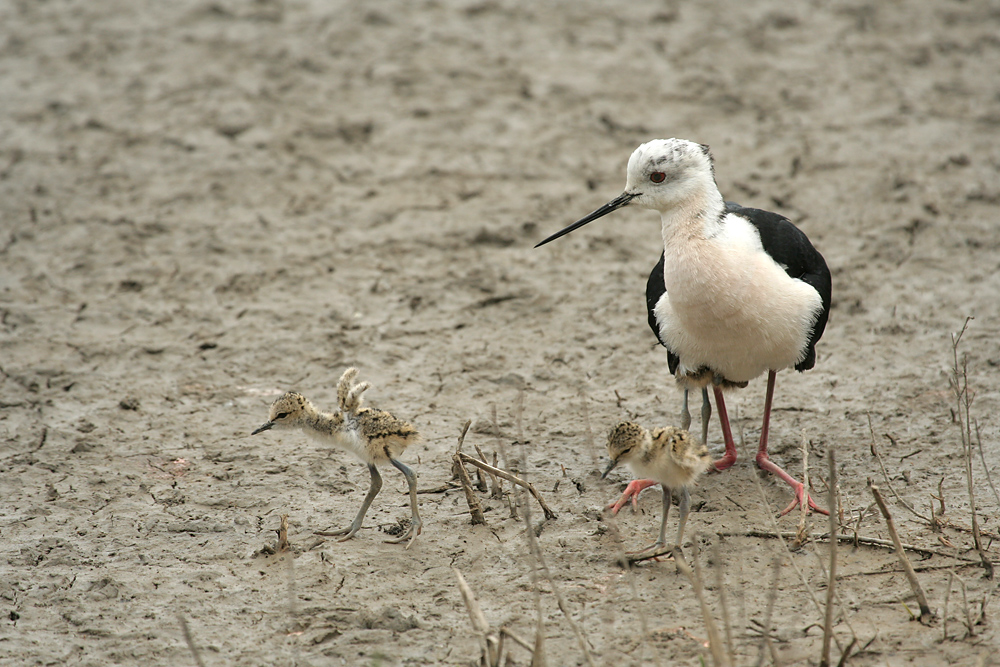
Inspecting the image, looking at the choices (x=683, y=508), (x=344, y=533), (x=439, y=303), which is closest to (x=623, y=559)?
(x=683, y=508)

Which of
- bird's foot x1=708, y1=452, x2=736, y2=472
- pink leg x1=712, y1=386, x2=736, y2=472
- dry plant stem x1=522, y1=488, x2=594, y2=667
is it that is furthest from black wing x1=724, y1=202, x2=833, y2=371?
dry plant stem x1=522, y1=488, x2=594, y2=667

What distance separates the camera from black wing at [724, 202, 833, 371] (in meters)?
4.12

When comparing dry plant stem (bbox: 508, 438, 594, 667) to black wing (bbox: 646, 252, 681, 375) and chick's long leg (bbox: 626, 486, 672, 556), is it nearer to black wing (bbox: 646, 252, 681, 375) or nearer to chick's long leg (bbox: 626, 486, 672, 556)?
chick's long leg (bbox: 626, 486, 672, 556)

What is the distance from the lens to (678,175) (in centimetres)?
414

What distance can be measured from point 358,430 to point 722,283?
5.09 ft

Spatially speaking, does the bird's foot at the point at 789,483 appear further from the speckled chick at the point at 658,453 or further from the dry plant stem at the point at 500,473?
the dry plant stem at the point at 500,473

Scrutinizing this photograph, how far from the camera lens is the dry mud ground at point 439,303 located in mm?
3496

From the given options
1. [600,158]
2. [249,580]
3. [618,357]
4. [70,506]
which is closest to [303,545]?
[249,580]

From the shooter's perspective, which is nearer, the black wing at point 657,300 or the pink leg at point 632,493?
the pink leg at point 632,493

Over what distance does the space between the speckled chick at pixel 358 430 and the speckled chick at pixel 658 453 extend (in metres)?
0.80

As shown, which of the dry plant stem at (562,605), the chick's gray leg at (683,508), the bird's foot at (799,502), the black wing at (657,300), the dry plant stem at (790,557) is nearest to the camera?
the dry plant stem at (562,605)

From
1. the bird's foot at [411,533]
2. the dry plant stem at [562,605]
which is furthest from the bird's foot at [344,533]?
the dry plant stem at [562,605]

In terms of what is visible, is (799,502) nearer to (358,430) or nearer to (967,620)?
(967,620)

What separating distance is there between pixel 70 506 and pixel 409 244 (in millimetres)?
2844
